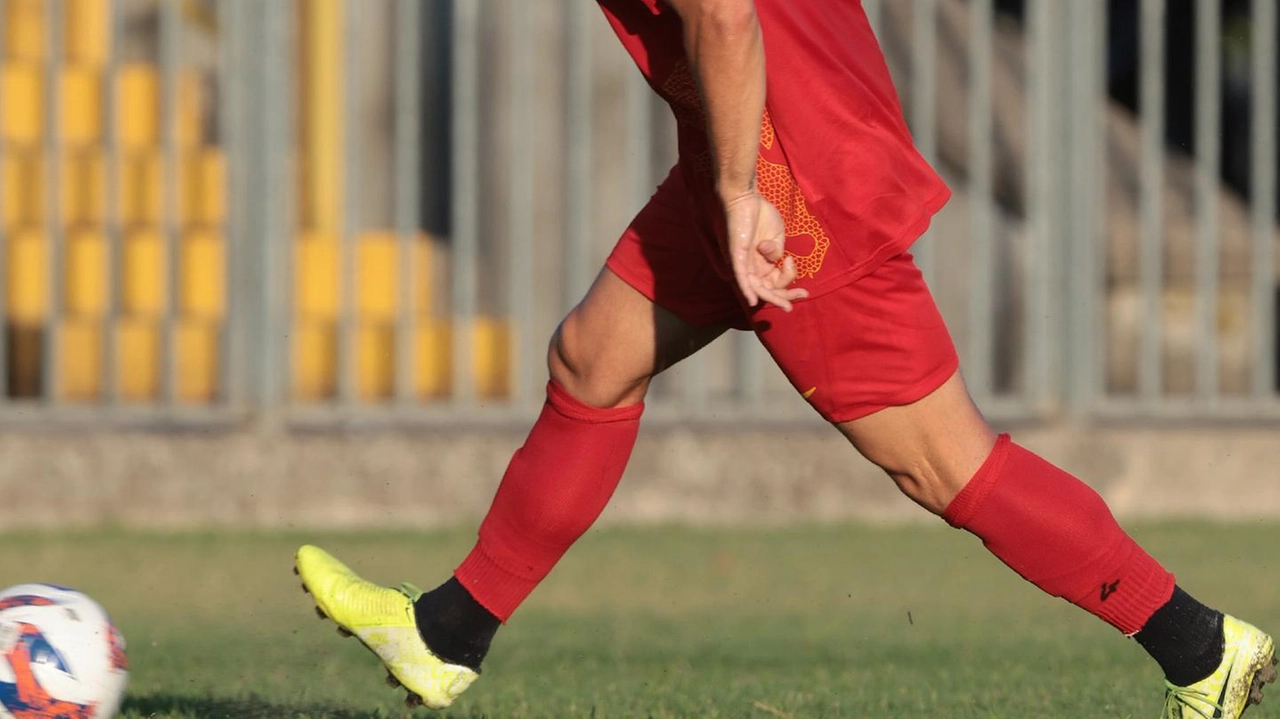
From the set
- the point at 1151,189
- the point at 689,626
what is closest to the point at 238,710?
the point at 689,626

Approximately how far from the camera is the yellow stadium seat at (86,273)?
9.07m

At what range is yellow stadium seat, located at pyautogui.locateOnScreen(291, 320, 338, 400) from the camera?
9.14m

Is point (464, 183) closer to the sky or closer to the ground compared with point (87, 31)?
closer to the ground

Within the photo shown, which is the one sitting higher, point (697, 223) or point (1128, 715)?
point (697, 223)

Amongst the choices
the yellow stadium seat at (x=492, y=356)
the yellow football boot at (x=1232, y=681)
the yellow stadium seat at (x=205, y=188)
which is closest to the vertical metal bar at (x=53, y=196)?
the yellow stadium seat at (x=205, y=188)

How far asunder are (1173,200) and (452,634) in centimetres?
606

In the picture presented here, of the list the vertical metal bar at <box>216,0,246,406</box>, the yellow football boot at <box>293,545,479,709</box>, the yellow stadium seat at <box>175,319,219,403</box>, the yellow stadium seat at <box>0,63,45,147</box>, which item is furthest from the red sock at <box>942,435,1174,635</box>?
the yellow stadium seat at <box>0,63,45,147</box>

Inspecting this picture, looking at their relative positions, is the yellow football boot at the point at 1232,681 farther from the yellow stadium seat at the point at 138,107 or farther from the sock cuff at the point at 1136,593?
the yellow stadium seat at the point at 138,107

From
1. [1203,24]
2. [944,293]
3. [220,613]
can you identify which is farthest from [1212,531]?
[220,613]

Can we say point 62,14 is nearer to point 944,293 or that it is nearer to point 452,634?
point 944,293

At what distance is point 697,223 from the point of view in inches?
153

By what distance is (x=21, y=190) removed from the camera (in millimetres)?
9055

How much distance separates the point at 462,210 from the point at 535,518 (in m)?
5.09

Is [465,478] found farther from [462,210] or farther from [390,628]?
[390,628]
